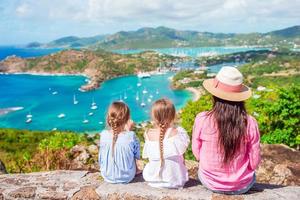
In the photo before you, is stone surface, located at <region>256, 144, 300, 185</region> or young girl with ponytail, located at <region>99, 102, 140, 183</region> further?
stone surface, located at <region>256, 144, 300, 185</region>

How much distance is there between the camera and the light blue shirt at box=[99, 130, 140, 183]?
4.02 metres

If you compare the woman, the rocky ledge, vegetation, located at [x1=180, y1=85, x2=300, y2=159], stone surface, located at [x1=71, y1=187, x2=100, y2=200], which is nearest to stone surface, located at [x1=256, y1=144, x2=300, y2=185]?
the rocky ledge

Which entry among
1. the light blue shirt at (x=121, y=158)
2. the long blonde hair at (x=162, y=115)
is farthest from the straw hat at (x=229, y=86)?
the light blue shirt at (x=121, y=158)

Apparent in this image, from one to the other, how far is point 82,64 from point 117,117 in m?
123

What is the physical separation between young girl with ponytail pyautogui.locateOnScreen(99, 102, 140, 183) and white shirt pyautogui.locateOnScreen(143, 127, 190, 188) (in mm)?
231

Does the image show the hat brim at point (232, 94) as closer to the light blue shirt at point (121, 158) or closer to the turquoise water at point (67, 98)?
the light blue shirt at point (121, 158)

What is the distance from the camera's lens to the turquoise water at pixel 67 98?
6392 cm

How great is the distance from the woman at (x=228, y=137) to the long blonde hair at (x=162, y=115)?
0.28m

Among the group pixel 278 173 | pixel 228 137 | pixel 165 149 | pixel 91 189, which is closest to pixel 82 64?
pixel 278 173

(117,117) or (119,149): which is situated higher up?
(117,117)

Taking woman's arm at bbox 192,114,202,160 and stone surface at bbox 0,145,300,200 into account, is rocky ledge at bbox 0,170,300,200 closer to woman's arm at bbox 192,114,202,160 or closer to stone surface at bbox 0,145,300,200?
stone surface at bbox 0,145,300,200

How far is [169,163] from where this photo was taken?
12.7ft

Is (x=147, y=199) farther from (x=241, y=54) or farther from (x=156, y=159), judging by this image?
(x=241, y=54)

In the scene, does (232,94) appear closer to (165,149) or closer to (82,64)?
(165,149)
